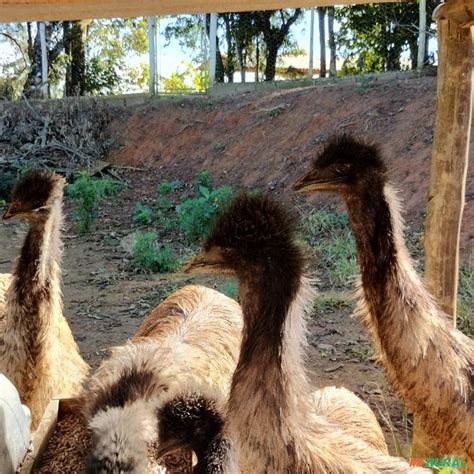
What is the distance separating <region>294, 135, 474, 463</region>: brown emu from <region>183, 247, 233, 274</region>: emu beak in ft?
2.60

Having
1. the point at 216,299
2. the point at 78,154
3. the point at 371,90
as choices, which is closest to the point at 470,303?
the point at 216,299

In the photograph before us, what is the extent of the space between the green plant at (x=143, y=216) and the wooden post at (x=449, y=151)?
25.9 ft

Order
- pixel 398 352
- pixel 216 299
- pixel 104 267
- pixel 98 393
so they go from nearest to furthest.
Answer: pixel 98 393
pixel 398 352
pixel 216 299
pixel 104 267

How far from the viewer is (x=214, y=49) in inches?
570

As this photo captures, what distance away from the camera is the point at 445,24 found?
3.42 metres

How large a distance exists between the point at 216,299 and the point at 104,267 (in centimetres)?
480

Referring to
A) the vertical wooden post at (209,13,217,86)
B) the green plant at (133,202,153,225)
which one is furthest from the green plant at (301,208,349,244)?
the vertical wooden post at (209,13,217,86)

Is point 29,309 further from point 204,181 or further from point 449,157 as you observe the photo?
point 204,181

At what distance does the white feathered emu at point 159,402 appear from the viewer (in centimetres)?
200

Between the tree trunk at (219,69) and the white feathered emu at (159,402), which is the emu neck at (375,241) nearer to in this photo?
the white feathered emu at (159,402)

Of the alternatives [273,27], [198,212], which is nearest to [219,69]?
[273,27]

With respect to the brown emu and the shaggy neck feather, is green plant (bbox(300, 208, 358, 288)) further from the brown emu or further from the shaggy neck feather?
the shaggy neck feather

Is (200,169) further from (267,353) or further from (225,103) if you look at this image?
(267,353)

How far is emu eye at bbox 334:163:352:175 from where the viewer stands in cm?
306
